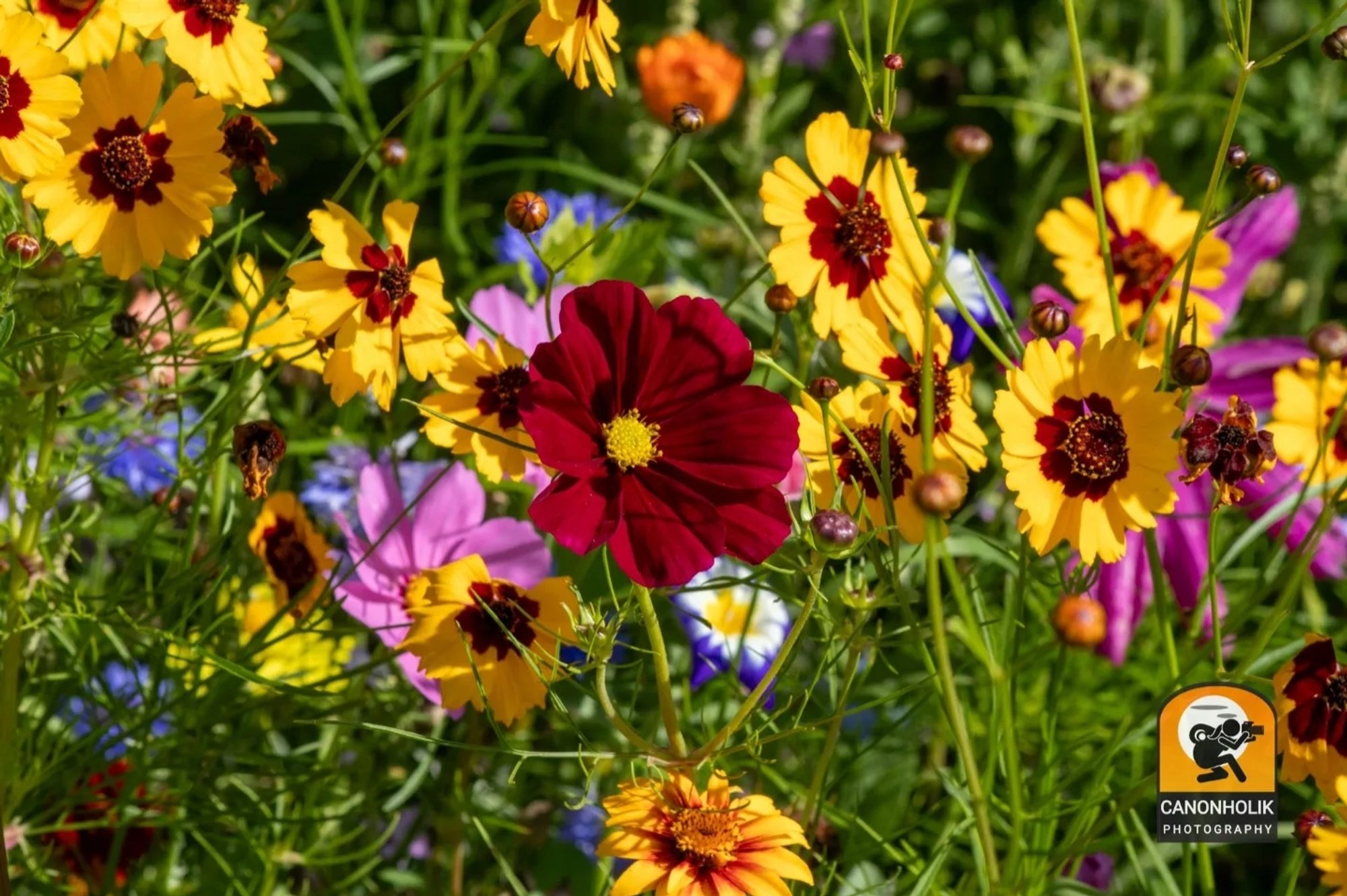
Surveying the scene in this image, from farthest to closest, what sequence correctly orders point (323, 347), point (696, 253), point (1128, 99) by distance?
point (696, 253) → point (1128, 99) → point (323, 347)

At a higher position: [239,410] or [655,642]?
[239,410]

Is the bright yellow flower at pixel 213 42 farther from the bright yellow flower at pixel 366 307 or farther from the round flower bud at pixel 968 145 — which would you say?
the round flower bud at pixel 968 145

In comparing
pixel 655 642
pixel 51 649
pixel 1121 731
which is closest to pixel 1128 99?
pixel 1121 731

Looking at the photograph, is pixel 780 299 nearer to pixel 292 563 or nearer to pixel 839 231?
pixel 839 231

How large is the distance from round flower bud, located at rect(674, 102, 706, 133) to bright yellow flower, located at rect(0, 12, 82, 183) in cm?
31

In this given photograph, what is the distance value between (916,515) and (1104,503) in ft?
0.33

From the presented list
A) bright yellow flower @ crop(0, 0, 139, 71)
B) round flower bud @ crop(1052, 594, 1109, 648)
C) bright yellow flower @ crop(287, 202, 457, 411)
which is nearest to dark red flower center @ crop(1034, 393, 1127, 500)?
round flower bud @ crop(1052, 594, 1109, 648)

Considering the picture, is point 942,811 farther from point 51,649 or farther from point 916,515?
point 51,649

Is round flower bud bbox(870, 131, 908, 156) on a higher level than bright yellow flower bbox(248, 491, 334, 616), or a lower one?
higher

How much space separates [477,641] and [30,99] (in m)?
0.38

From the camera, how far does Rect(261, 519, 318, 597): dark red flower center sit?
97cm

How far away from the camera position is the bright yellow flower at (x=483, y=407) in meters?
0.80

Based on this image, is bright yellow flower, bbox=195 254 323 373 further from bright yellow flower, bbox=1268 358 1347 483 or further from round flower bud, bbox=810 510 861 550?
bright yellow flower, bbox=1268 358 1347 483

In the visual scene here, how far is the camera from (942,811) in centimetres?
125
